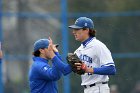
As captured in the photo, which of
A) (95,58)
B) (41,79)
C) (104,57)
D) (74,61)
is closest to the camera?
(74,61)

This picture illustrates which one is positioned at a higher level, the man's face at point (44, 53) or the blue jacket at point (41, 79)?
the man's face at point (44, 53)

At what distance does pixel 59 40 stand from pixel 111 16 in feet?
4.61

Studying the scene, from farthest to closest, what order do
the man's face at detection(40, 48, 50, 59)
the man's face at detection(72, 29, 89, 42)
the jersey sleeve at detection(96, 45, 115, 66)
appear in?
the man's face at detection(40, 48, 50, 59) → the man's face at detection(72, 29, 89, 42) → the jersey sleeve at detection(96, 45, 115, 66)

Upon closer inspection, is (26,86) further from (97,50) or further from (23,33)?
Result: (97,50)

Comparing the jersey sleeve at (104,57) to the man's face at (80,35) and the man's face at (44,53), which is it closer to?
the man's face at (80,35)

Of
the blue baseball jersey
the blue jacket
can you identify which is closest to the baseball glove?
the blue baseball jersey

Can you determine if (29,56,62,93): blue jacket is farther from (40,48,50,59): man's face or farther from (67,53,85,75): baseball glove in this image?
(67,53,85,75): baseball glove

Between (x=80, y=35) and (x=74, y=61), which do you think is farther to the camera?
(x=80, y=35)

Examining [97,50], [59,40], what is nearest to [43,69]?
[97,50]

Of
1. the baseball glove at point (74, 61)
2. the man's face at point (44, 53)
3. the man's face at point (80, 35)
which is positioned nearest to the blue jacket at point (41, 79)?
the man's face at point (44, 53)

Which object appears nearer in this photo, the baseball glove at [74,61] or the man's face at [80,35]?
the baseball glove at [74,61]

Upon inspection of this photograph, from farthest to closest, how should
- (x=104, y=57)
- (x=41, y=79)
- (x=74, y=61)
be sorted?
(x=41, y=79)
(x=104, y=57)
(x=74, y=61)

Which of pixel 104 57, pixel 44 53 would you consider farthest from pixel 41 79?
pixel 104 57

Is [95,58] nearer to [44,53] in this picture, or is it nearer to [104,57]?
[104,57]
